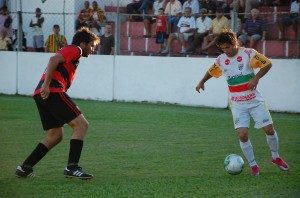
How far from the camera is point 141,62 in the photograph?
19828 millimetres

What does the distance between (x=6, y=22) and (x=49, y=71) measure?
1524 cm

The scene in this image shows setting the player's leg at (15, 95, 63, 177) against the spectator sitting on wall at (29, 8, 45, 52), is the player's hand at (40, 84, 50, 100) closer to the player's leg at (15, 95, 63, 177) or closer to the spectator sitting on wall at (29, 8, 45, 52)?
the player's leg at (15, 95, 63, 177)

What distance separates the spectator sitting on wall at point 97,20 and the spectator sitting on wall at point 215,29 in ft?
12.3

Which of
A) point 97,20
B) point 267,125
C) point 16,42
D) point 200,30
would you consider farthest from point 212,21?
point 267,125

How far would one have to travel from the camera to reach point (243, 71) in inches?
356

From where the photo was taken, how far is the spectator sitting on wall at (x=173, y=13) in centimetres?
2000

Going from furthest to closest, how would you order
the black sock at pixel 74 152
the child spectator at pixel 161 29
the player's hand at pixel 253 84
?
the child spectator at pixel 161 29
the player's hand at pixel 253 84
the black sock at pixel 74 152

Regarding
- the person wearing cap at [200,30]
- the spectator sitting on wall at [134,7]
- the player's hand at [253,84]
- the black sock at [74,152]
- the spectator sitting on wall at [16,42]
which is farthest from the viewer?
the spectator sitting on wall at [16,42]

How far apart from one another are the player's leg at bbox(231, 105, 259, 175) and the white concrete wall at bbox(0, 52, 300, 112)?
8.41m

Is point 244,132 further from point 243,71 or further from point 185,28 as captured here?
point 185,28

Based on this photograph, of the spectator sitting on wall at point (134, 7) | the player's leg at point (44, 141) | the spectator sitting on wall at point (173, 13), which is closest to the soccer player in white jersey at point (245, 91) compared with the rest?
the player's leg at point (44, 141)

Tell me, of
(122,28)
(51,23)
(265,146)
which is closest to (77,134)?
(265,146)

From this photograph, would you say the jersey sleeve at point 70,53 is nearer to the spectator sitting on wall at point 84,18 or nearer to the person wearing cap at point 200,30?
the person wearing cap at point 200,30

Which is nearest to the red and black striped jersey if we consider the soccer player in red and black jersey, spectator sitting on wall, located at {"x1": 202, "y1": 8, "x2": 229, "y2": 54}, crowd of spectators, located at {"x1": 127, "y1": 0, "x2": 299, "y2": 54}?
the soccer player in red and black jersey
